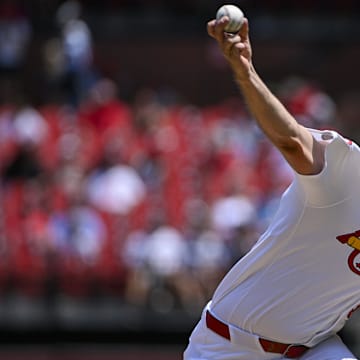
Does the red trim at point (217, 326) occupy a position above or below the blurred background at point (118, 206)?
above

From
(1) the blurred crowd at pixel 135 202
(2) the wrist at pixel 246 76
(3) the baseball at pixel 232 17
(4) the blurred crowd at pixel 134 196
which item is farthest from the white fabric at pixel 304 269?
(1) the blurred crowd at pixel 135 202

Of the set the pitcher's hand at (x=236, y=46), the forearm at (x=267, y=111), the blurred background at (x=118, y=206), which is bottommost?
the blurred background at (x=118, y=206)

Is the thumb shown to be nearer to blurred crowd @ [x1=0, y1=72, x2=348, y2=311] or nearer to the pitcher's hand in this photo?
the pitcher's hand

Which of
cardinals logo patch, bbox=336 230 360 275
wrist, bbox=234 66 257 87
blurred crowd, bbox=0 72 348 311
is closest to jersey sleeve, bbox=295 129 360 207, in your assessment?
cardinals logo patch, bbox=336 230 360 275

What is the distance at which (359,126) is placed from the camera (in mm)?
11688

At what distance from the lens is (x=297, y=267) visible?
3.58 m

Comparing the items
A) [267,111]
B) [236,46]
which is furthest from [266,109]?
[236,46]

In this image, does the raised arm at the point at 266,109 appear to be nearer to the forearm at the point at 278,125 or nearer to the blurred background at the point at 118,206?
the forearm at the point at 278,125

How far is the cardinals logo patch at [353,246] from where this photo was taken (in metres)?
3.49

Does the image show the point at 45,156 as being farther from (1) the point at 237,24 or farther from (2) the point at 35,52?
(1) the point at 237,24

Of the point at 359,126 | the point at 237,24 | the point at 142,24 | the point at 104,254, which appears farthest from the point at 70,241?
the point at 142,24

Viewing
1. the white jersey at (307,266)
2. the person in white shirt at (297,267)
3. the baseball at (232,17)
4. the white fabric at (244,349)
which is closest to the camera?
the baseball at (232,17)

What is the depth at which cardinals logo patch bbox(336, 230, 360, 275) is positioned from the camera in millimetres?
3494

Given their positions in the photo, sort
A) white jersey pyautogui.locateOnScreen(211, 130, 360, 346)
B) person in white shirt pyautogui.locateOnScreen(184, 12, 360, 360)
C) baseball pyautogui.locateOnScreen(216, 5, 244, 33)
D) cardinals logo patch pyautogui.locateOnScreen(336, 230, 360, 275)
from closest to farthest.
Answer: baseball pyautogui.locateOnScreen(216, 5, 244, 33) → person in white shirt pyautogui.locateOnScreen(184, 12, 360, 360) → white jersey pyautogui.locateOnScreen(211, 130, 360, 346) → cardinals logo patch pyautogui.locateOnScreen(336, 230, 360, 275)
